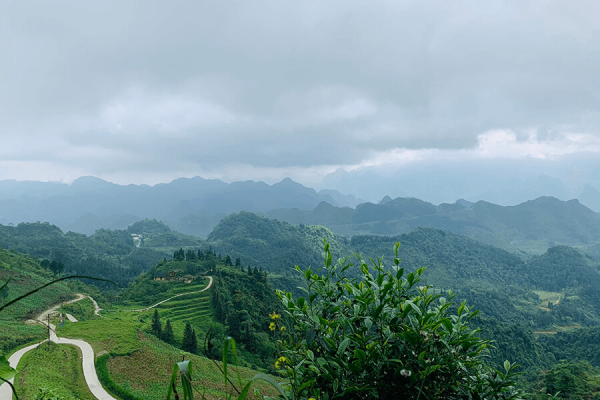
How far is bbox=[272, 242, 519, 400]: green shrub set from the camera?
212 cm

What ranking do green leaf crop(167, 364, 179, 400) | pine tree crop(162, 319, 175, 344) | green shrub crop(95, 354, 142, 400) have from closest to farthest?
green leaf crop(167, 364, 179, 400), green shrub crop(95, 354, 142, 400), pine tree crop(162, 319, 175, 344)

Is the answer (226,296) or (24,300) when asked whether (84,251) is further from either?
(226,296)

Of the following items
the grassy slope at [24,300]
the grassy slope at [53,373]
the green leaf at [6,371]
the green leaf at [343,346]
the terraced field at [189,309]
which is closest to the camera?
the green leaf at [6,371]

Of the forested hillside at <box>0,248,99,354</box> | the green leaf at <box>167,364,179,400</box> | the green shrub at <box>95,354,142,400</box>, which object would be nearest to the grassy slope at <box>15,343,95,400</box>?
the green shrub at <box>95,354,142,400</box>

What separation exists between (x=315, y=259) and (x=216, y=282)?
301 ft

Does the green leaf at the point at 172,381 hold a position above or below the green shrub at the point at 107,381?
above

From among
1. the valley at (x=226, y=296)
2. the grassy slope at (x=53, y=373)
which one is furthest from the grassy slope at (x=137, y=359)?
the grassy slope at (x=53, y=373)

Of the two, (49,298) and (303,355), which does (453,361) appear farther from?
(49,298)

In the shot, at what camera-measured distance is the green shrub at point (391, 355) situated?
6.97 feet

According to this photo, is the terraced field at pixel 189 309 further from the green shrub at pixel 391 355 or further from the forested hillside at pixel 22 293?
the green shrub at pixel 391 355

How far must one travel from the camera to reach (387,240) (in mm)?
170625

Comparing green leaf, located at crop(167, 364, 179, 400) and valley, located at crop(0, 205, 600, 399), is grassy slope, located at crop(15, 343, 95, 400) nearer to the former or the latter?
valley, located at crop(0, 205, 600, 399)

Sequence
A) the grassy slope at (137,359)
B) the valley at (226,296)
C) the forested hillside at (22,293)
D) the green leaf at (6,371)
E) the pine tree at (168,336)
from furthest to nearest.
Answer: the pine tree at (168,336)
the forested hillside at (22,293)
the valley at (226,296)
the grassy slope at (137,359)
the green leaf at (6,371)

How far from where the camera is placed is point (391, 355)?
7.39ft
